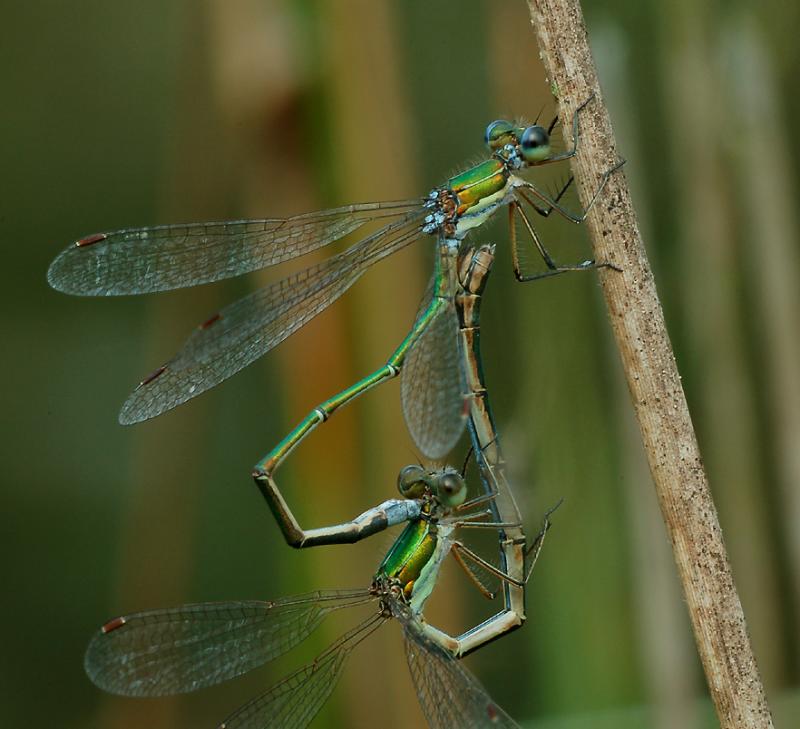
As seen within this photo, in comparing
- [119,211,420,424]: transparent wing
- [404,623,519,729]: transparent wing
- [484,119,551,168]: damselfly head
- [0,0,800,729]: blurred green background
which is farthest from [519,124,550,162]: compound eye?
[404,623,519,729]: transparent wing

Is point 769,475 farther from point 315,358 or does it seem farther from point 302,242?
point 302,242

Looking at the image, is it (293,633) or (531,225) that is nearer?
(531,225)

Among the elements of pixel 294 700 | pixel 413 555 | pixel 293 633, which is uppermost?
pixel 413 555

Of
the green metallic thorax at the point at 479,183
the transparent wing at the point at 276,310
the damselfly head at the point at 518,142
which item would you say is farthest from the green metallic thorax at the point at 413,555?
the damselfly head at the point at 518,142

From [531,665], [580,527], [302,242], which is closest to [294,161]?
[302,242]

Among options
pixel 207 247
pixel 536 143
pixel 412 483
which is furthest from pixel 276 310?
pixel 536 143

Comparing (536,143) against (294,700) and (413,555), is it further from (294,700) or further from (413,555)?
(294,700)
